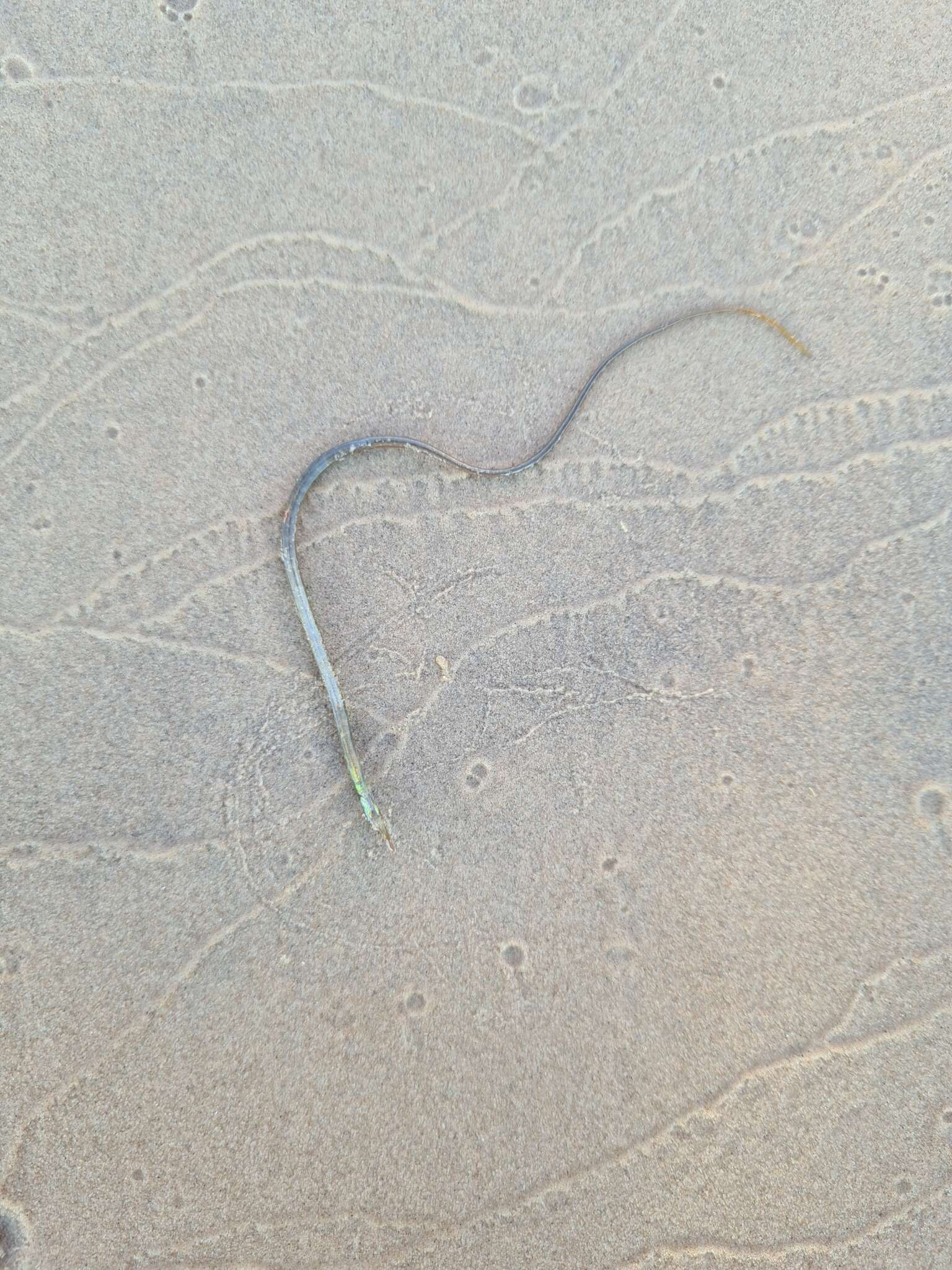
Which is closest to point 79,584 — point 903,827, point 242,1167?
point 242,1167

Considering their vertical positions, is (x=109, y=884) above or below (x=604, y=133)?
below

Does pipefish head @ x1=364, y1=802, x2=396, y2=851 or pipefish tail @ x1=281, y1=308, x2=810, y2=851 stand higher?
pipefish tail @ x1=281, y1=308, x2=810, y2=851

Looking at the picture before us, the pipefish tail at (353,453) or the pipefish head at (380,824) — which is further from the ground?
→ the pipefish tail at (353,453)

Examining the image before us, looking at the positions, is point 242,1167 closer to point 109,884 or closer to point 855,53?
point 109,884

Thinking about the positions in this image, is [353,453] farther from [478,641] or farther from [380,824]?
[380,824]

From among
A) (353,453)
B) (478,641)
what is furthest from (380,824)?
(353,453)
